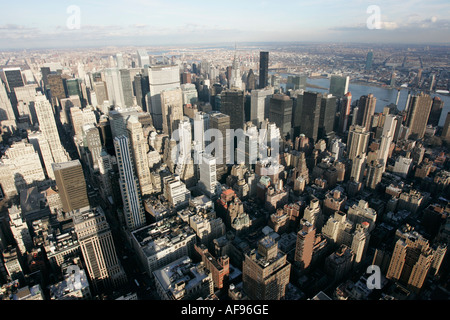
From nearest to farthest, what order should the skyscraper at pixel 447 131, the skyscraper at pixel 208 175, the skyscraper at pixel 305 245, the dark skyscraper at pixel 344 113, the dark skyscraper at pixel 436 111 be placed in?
the skyscraper at pixel 305 245, the skyscraper at pixel 208 175, the skyscraper at pixel 447 131, the dark skyscraper at pixel 436 111, the dark skyscraper at pixel 344 113

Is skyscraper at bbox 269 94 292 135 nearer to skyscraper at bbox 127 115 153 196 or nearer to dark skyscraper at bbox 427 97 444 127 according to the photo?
skyscraper at bbox 127 115 153 196

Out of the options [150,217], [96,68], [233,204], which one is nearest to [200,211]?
[233,204]

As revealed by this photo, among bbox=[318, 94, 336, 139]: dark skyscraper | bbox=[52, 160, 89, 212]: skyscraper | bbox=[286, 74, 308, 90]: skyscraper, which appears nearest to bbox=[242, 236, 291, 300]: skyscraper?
bbox=[52, 160, 89, 212]: skyscraper

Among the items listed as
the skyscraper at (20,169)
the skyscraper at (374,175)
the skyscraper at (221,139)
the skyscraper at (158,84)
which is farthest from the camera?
the skyscraper at (158,84)

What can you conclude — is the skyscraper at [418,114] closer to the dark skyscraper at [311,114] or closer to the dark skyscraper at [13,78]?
the dark skyscraper at [311,114]

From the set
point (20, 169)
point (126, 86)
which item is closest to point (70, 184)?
point (20, 169)

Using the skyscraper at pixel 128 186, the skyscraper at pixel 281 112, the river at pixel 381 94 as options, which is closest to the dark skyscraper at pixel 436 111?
the river at pixel 381 94
